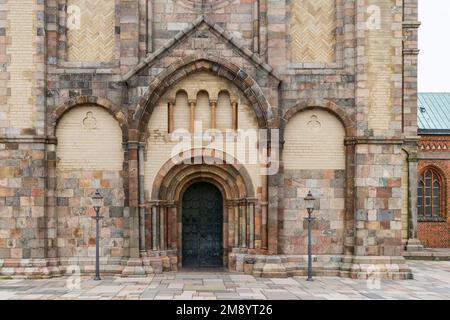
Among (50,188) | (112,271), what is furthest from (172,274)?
(50,188)

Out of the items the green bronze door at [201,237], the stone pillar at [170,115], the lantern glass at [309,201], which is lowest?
the green bronze door at [201,237]

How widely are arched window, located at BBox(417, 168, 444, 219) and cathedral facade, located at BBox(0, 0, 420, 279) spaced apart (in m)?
12.8

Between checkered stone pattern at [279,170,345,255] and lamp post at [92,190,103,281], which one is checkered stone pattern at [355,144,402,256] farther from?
lamp post at [92,190,103,281]

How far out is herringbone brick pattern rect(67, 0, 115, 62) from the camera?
1830 cm

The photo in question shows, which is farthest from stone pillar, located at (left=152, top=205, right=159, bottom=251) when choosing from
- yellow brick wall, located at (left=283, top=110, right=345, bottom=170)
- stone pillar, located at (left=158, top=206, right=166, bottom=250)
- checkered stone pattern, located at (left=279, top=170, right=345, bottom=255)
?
yellow brick wall, located at (left=283, top=110, right=345, bottom=170)

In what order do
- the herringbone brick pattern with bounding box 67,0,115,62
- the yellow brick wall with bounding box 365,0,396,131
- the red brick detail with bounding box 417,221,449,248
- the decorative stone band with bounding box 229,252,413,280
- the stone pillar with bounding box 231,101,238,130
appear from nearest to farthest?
the decorative stone band with bounding box 229,252,413,280, the yellow brick wall with bounding box 365,0,396,131, the stone pillar with bounding box 231,101,238,130, the herringbone brick pattern with bounding box 67,0,115,62, the red brick detail with bounding box 417,221,449,248

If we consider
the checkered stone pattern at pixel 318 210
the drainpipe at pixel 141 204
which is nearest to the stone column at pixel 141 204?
the drainpipe at pixel 141 204

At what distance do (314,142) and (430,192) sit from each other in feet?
47.4

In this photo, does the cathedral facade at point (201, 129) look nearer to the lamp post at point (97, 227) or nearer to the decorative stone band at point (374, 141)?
the decorative stone band at point (374, 141)

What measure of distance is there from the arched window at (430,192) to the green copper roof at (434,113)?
237 centimetres

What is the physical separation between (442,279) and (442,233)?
1192 centimetres

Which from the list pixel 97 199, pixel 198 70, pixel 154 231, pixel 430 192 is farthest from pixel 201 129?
pixel 430 192

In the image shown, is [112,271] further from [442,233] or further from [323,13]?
[442,233]

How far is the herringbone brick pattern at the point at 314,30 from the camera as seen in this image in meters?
18.5
